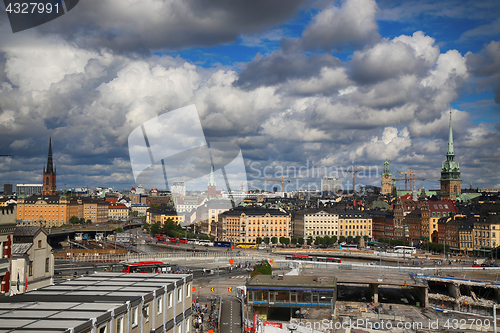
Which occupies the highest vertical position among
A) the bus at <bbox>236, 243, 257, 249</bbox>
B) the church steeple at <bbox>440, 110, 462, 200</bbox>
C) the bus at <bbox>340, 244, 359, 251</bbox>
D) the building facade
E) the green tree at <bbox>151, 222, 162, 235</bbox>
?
the church steeple at <bbox>440, 110, 462, 200</bbox>

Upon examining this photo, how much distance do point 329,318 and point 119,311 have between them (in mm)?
22395

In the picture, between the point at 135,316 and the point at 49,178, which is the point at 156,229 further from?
the point at 135,316

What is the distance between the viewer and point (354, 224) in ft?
365

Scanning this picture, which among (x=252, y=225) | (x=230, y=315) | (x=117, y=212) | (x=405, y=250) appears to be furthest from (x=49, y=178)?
(x=230, y=315)

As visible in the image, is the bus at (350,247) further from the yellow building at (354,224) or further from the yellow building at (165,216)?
the yellow building at (165,216)

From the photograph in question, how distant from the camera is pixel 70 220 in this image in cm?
14388

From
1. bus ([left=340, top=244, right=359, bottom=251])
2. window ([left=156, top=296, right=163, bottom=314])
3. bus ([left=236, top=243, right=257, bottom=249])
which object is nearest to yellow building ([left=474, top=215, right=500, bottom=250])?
bus ([left=340, top=244, right=359, bottom=251])

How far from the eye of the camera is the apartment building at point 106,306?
13.1 meters

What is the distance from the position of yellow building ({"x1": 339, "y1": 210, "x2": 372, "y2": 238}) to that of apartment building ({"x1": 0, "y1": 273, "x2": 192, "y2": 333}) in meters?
92.7

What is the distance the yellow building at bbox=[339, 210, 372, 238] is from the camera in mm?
110312

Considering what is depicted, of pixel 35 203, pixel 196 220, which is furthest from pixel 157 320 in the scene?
pixel 35 203

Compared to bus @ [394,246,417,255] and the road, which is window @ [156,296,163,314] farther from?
bus @ [394,246,417,255]

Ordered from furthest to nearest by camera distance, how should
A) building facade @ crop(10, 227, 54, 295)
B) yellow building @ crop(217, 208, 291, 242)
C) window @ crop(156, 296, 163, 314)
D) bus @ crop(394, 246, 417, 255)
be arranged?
1. yellow building @ crop(217, 208, 291, 242)
2. bus @ crop(394, 246, 417, 255)
3. building facade @ crop(10, 227, 54, 295)
4. window @ crop(156, 296, 163, 314)

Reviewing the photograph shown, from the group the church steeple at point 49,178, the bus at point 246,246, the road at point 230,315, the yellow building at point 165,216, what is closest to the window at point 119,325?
the road at point 230,315
